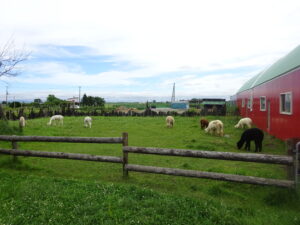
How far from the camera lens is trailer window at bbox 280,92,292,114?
1196 cm

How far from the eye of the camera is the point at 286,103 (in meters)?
12.8

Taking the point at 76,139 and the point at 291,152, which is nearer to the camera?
the point at 291,152

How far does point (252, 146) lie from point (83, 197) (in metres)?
9.74

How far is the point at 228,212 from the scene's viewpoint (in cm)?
428

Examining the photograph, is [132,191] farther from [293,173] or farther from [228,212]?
[293,173]

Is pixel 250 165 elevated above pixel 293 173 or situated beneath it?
situated beneath

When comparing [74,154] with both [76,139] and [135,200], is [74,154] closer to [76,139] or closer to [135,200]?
[76,139]

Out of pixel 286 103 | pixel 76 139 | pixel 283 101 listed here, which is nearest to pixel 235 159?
pixel 76 139

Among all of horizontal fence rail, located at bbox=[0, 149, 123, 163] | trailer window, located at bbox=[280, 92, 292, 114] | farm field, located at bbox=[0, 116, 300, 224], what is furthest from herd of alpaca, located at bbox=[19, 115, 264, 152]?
horizontal fence rail, located at bbox=[0, 149, 123, 163]

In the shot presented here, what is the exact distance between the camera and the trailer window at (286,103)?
12.0m

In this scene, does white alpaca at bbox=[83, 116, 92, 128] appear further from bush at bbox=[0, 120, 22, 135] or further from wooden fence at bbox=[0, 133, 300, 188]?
wooden fence at bbox=[0, 133, 300, 188]

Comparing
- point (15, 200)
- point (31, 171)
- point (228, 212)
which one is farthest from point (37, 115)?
point (228, 212)

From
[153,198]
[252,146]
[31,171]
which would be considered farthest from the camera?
[252,146]

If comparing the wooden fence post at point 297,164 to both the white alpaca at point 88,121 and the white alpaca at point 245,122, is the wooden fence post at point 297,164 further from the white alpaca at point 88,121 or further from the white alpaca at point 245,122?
the white alpaca at point 88,121
